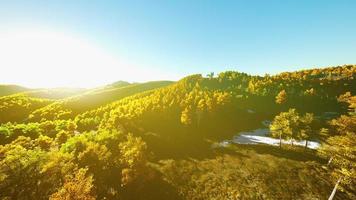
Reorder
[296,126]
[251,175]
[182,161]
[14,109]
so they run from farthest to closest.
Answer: [14,109] < [296,126] < [182,161] < [251,175]

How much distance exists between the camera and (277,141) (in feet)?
270

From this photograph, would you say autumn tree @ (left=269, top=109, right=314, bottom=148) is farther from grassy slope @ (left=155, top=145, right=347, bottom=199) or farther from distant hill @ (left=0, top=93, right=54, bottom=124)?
distant hill @ (left=0, top=93, right=54, bottom=124)

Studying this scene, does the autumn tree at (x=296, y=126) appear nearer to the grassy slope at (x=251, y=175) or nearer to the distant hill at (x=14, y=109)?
the grassy slope at (x=251, y=175)

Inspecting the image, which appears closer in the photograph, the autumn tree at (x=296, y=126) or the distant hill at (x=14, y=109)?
the autumn tree at (x=296, y=126)

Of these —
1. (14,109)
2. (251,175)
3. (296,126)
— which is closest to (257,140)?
(296,126)

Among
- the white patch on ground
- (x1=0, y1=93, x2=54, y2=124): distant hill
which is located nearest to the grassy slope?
the white patch on ground

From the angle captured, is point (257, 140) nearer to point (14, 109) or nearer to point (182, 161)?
point (182, 161)

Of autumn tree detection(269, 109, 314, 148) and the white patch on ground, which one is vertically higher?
autumn tree detection(269, 109, 314, 148)

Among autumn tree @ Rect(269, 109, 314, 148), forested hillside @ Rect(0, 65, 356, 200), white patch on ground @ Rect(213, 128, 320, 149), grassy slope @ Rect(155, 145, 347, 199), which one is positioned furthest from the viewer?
white patch on ground @ Rect(213, 128, 320, 149)

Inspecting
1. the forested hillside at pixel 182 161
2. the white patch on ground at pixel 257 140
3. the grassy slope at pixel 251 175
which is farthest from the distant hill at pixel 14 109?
the grassy slope at pixel 251 175

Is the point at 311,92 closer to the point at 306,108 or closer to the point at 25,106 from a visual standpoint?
the point at 306,108

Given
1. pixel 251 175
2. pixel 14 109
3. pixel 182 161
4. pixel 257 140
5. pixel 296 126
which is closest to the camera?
pixel 251 175

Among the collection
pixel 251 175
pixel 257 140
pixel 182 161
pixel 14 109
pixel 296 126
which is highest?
pixel 296 126

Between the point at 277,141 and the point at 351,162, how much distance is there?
158 feet
